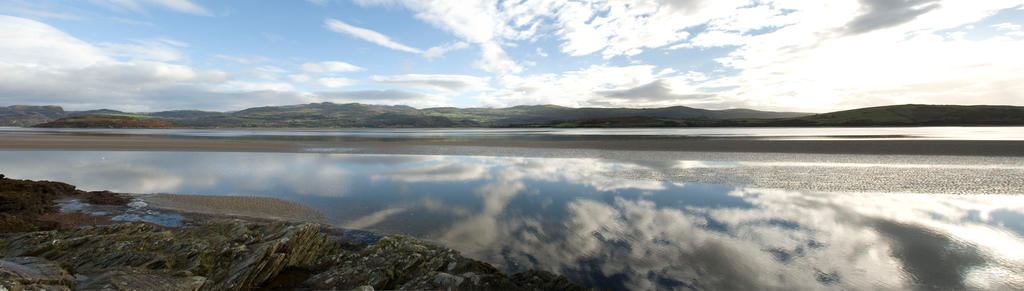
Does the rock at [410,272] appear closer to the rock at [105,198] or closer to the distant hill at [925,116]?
the rock at [105,198]

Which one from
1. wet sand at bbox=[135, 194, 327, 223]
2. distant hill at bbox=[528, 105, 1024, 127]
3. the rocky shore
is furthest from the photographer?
distant hill at bbox=[528, 105, 1024, 127]

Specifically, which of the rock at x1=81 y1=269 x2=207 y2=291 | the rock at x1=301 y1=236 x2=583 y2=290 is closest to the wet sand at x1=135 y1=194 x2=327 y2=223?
the rock at x1=301 y1=236 x2=583 y2=290

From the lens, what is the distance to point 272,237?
8586mm

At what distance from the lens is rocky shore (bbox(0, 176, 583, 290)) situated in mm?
6406

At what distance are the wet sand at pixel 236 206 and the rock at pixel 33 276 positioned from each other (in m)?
6.60

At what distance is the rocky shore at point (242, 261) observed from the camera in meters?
6.41

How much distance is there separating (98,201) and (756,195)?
25.9 meters

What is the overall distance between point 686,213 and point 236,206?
650 inches

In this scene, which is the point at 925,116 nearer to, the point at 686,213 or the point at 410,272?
the point at 686,213

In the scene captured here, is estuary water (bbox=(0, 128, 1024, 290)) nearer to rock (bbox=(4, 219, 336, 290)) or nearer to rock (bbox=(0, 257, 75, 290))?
rock (bbox=(4, 219, 336, 290))

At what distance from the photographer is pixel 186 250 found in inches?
302

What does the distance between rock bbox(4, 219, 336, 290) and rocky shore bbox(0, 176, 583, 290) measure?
0.05 ft

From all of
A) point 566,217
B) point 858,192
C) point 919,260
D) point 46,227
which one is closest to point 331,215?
point 46,227

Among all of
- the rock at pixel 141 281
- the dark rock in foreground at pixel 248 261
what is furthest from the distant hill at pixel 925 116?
the rock at pixel 141 281
